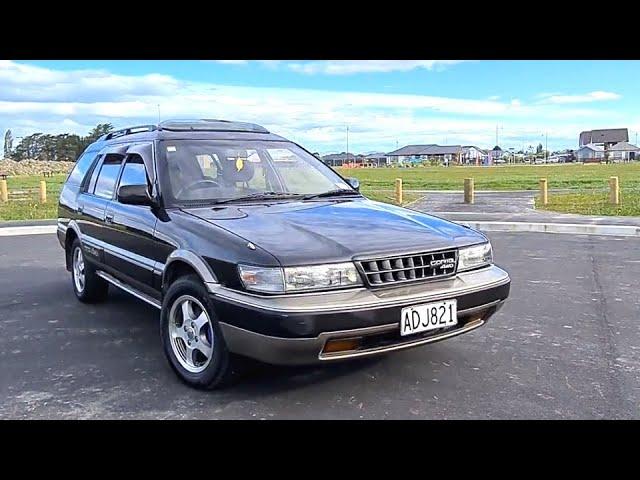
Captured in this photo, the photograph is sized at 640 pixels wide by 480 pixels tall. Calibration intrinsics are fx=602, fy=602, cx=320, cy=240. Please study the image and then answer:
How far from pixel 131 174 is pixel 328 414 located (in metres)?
2.72

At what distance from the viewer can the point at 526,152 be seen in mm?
128375

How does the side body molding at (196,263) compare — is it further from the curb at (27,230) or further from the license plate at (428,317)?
the curb at (27,230)

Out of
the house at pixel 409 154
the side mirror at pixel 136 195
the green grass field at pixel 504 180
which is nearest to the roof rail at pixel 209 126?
the side mirror at pixel 136 195

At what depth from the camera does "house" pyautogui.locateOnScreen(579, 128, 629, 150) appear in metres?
125

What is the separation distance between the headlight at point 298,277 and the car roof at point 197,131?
6.34 ft

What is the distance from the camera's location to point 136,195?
14.3 feet

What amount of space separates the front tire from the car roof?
1.51 metres

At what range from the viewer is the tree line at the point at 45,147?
83562 mm

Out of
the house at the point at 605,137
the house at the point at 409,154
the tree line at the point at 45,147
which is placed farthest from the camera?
the house at the point at 409,154

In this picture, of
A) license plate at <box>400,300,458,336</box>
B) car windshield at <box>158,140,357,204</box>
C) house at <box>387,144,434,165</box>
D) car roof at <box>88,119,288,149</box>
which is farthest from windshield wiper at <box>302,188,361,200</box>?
house at <box>387,144,434,165</box>

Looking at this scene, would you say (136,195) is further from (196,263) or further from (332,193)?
(332,193)

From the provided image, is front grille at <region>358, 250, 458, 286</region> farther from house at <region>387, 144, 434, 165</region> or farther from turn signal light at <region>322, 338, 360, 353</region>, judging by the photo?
house at <region>387, 144, 434, 165</region>
